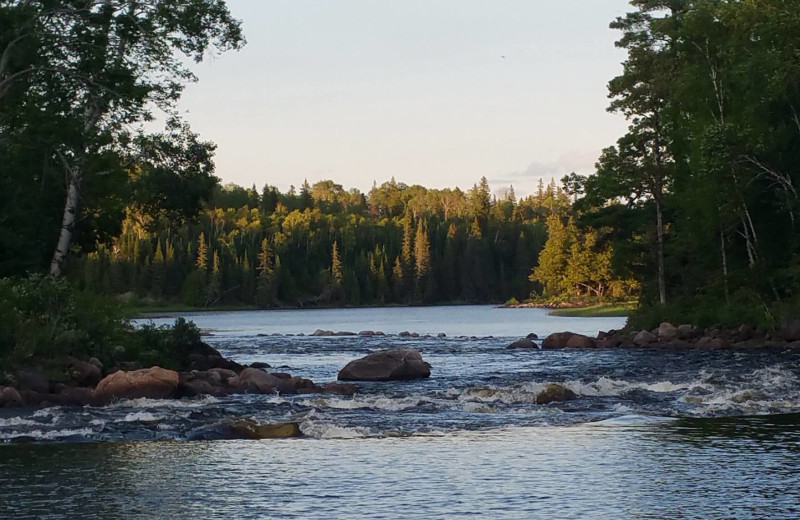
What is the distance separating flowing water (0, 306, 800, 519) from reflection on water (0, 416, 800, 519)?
4 centimetres

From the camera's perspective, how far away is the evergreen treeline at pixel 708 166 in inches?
1671

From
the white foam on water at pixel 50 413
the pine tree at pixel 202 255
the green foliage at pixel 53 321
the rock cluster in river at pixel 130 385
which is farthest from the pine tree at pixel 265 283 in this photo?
the white foam on water at pixel 50 413

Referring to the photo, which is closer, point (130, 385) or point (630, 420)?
point (630, 420)

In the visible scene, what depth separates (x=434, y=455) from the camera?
52.9 ft

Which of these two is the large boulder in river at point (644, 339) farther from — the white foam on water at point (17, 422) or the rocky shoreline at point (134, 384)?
the white foam on water at point (17, 422)

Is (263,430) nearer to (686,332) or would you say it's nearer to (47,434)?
(47,434)

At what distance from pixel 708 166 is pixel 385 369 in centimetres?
1941

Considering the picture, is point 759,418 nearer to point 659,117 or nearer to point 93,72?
point 93,72

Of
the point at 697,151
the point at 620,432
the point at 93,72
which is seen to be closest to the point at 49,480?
the point at 620,432

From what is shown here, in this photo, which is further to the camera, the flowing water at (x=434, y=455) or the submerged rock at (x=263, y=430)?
the submerged rock at (x=263, y=430)

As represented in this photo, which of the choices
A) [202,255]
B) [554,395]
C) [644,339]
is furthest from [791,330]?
[202,255]

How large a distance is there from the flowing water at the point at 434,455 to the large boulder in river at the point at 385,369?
365cm

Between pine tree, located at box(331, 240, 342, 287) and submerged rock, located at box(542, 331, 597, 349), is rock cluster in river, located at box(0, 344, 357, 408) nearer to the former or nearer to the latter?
submerged rock, located at box(542, 331, 597, 349)

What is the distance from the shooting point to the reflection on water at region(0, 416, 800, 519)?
1214cm
